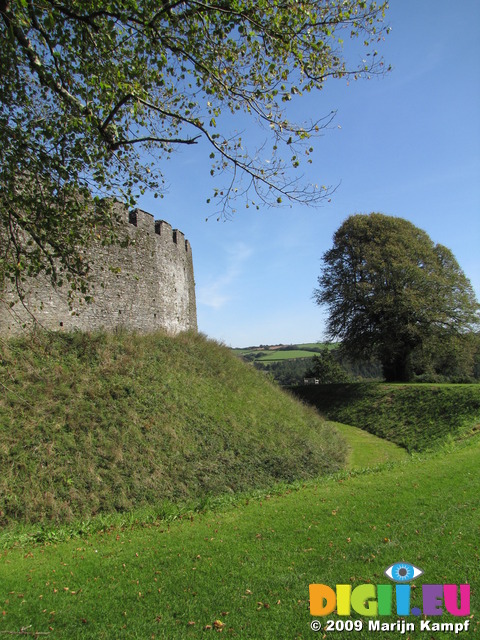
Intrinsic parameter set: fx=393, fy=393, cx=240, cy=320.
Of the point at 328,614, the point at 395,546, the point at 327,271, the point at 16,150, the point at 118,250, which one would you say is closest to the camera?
the point at 328,614

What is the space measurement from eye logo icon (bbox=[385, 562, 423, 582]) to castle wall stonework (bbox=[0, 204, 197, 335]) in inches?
365

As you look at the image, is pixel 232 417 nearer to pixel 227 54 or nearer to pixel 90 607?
pixel 90 607

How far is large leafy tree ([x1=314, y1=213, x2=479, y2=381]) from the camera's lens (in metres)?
26.0

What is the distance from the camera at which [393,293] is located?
2694cm

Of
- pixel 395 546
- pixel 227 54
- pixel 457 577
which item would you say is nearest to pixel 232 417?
pixel 395 546

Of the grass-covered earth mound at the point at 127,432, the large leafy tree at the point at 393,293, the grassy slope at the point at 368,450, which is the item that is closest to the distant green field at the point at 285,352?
the large leafy tree at the point at 393,293

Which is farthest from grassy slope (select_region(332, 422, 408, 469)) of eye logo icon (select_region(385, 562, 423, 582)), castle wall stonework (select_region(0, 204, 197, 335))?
castle wall stonework (select_region(0, 204, 197, 335))

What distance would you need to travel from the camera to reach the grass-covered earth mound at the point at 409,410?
17312 mm

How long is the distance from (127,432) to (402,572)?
7.73 meters

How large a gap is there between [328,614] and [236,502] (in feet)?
18.2

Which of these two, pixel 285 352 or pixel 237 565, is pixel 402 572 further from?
pixel 285 352

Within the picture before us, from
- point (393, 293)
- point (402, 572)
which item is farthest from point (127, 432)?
point (393, 293)

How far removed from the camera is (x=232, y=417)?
1335 centimetres

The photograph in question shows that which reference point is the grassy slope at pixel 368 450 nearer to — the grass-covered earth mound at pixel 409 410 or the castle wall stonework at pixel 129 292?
the grass-covered earth mound at pixel 409 410
